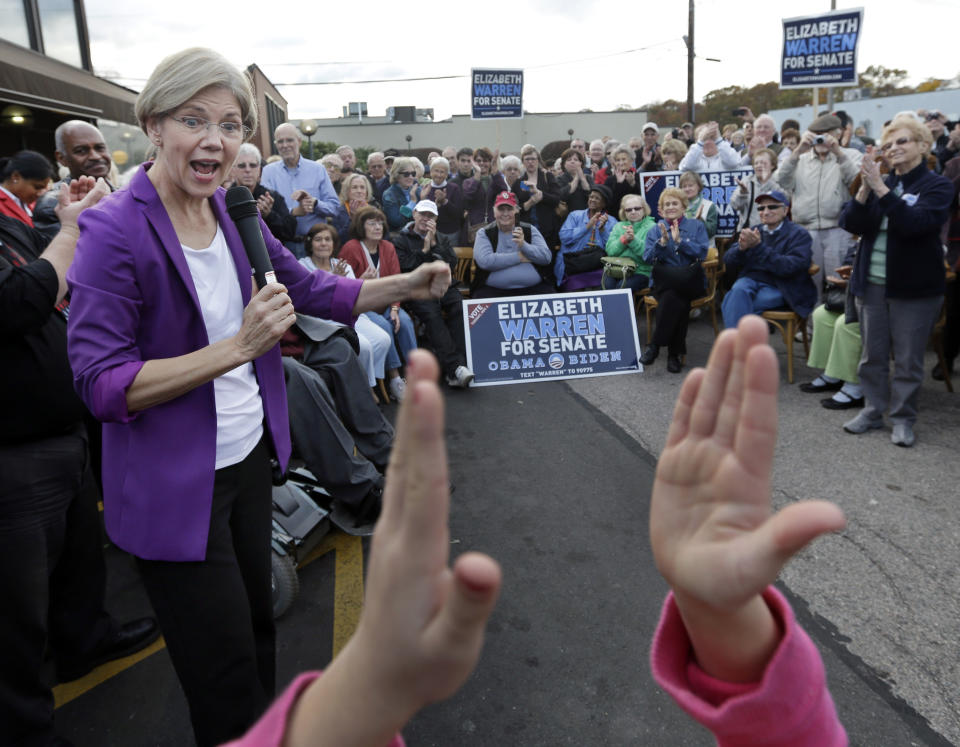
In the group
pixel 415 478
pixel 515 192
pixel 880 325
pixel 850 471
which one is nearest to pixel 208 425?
pixel 415 478

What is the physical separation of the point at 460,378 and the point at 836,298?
3499 millimetres

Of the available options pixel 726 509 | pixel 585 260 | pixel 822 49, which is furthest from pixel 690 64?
pixel 726 509

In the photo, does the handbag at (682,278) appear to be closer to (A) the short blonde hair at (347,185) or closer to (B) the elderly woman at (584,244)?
(B) the elderly woman at (584,244)

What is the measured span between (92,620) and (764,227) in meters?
6.38

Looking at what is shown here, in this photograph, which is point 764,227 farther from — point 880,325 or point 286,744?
point 286,744

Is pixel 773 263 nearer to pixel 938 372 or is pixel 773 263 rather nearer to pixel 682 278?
pixel 682 278

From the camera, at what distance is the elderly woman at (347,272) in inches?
248

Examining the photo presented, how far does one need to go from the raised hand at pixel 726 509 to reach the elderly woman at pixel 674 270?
656 centimetres

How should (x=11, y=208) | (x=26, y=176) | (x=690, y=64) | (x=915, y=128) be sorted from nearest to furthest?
(x=11, y=208) < (x=26, y=176) < (x=915, y=128) < (x=690, y=64)

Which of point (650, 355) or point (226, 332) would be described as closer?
point (226, 332)

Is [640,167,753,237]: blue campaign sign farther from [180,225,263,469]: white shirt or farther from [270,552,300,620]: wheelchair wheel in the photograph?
[180,225,263,469]: white shirt

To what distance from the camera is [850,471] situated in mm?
4719

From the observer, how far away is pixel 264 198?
6727mm

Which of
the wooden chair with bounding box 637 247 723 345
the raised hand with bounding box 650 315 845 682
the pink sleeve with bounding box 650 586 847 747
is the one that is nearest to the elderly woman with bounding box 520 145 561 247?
the wooden chair with bounding box 637 247 723 345
